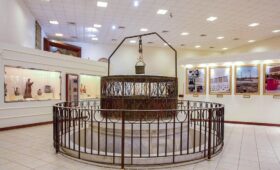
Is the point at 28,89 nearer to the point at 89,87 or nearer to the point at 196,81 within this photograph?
the point at 89,87

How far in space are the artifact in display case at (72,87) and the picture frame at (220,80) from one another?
19.9ft

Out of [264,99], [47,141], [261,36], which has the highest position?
[261,36]

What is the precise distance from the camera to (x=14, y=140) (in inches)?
208

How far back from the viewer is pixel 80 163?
3.75m

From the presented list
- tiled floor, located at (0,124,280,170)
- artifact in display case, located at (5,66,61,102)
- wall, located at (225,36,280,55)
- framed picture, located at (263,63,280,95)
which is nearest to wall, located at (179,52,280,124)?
framed picture, located at (263,63,280,95)

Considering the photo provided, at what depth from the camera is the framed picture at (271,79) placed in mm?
7914

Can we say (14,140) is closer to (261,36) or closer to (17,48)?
(17,48)

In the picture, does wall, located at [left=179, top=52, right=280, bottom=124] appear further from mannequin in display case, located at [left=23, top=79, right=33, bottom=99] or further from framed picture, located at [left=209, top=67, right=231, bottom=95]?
mannequin in display case, located at [left=23, top=79, right=33, bottom=99]

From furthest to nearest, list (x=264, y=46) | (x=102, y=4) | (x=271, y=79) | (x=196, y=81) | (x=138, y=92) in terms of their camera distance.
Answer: (x=264, y=46), (x=196, y=81), (x=271, y=79), (x=102, y=4), (x=138, y=92)

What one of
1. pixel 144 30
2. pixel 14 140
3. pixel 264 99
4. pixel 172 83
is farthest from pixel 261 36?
pixel 14 140

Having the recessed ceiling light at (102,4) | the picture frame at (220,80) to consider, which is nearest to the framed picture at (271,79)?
the picture frame at (220,80)

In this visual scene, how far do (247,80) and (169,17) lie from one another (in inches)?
159

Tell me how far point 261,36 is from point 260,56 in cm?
358

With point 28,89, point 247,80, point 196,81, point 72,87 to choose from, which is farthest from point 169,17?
point 28,89
